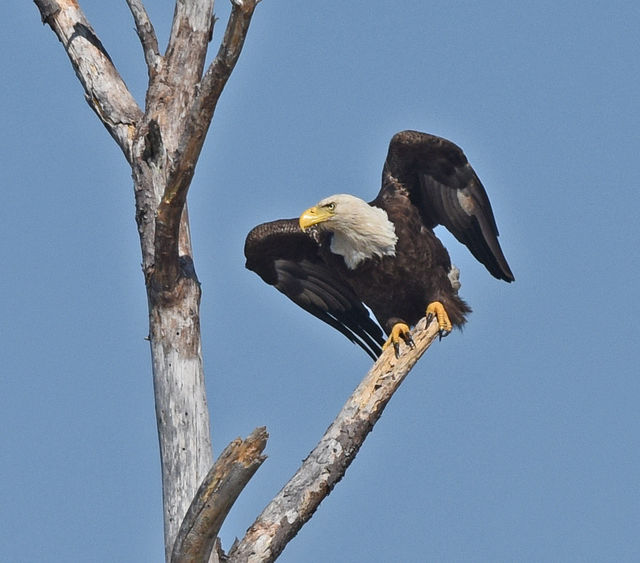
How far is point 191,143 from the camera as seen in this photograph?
659 centimetres

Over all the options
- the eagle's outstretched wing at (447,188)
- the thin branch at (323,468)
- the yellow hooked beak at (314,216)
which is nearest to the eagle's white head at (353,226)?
the yellow hooked beak at (314,216)

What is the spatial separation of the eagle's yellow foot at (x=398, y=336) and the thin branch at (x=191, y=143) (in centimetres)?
158

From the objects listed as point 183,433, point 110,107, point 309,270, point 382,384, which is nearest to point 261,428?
point 183,433

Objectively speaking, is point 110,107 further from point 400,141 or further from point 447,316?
point 447,316

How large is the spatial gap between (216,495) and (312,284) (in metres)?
4.66

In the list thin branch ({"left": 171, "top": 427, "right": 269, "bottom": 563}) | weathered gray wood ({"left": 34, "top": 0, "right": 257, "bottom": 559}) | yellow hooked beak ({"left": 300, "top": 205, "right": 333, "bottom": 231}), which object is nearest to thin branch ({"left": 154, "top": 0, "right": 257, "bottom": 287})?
weathered gray wood ({"left": 34, "top": 0, "right": 257, "bottom": 559})

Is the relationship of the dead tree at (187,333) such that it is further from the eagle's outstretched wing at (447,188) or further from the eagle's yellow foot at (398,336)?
the eagle's outstretched wing at (447,188)

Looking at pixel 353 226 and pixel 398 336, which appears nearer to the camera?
pixel 398 336

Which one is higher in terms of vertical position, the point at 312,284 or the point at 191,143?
the point at 312,284

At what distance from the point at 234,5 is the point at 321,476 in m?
2.63

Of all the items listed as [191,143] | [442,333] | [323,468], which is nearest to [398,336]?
[442,333]

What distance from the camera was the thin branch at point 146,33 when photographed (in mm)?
7859

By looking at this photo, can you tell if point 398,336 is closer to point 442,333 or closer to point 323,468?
point 442,333

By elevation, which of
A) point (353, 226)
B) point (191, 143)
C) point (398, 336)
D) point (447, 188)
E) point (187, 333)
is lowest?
point (187, 333)
